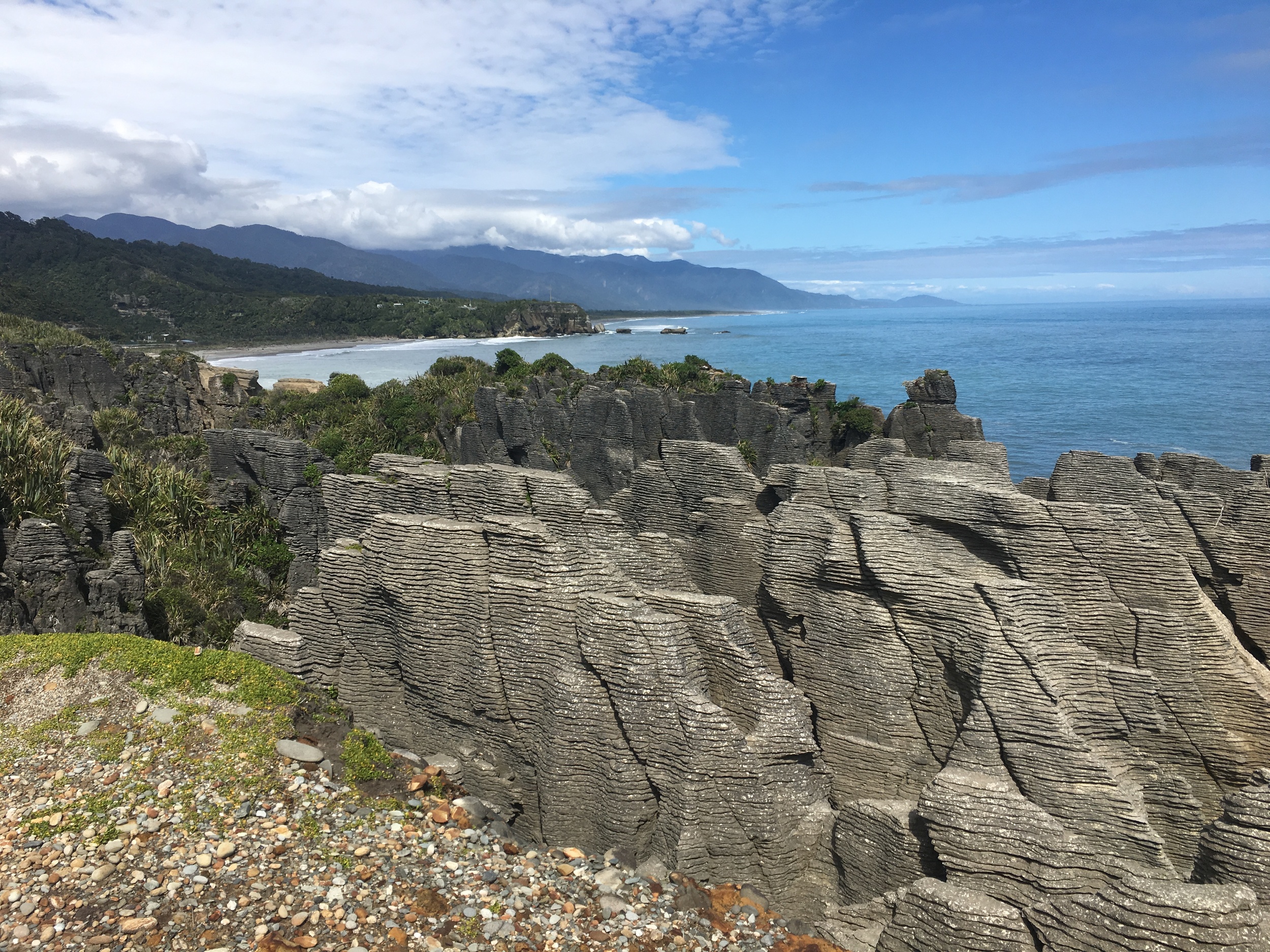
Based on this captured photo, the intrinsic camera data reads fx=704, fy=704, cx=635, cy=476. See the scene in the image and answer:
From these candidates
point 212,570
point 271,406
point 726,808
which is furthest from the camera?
point 271,406

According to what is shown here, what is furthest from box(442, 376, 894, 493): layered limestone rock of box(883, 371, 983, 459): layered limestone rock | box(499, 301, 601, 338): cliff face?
box(499, 301, 601, 338): cliff face

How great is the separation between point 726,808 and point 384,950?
419cm

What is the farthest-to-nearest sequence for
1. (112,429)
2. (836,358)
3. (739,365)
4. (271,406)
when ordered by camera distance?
(836,358) → (739,365) → (271,406) → (112,429)

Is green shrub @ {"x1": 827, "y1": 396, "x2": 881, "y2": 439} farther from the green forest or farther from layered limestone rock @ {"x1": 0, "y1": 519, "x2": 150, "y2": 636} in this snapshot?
the green forest

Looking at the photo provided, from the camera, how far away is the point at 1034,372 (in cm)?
11188

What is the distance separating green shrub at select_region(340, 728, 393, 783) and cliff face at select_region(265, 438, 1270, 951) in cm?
66

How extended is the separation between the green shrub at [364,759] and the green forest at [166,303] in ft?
373

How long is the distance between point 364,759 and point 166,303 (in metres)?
148

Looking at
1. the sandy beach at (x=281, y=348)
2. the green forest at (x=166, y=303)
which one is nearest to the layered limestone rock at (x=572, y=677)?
the sandy beach at (x=281, y=348)

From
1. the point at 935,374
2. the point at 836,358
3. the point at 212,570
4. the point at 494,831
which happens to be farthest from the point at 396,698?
the point at 836,358

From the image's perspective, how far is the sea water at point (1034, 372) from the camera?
5653cm

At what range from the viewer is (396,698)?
11297 millimetres

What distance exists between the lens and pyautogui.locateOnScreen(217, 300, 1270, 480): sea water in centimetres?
5653

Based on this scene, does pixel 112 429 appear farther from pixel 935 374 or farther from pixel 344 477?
pixel 935 374
